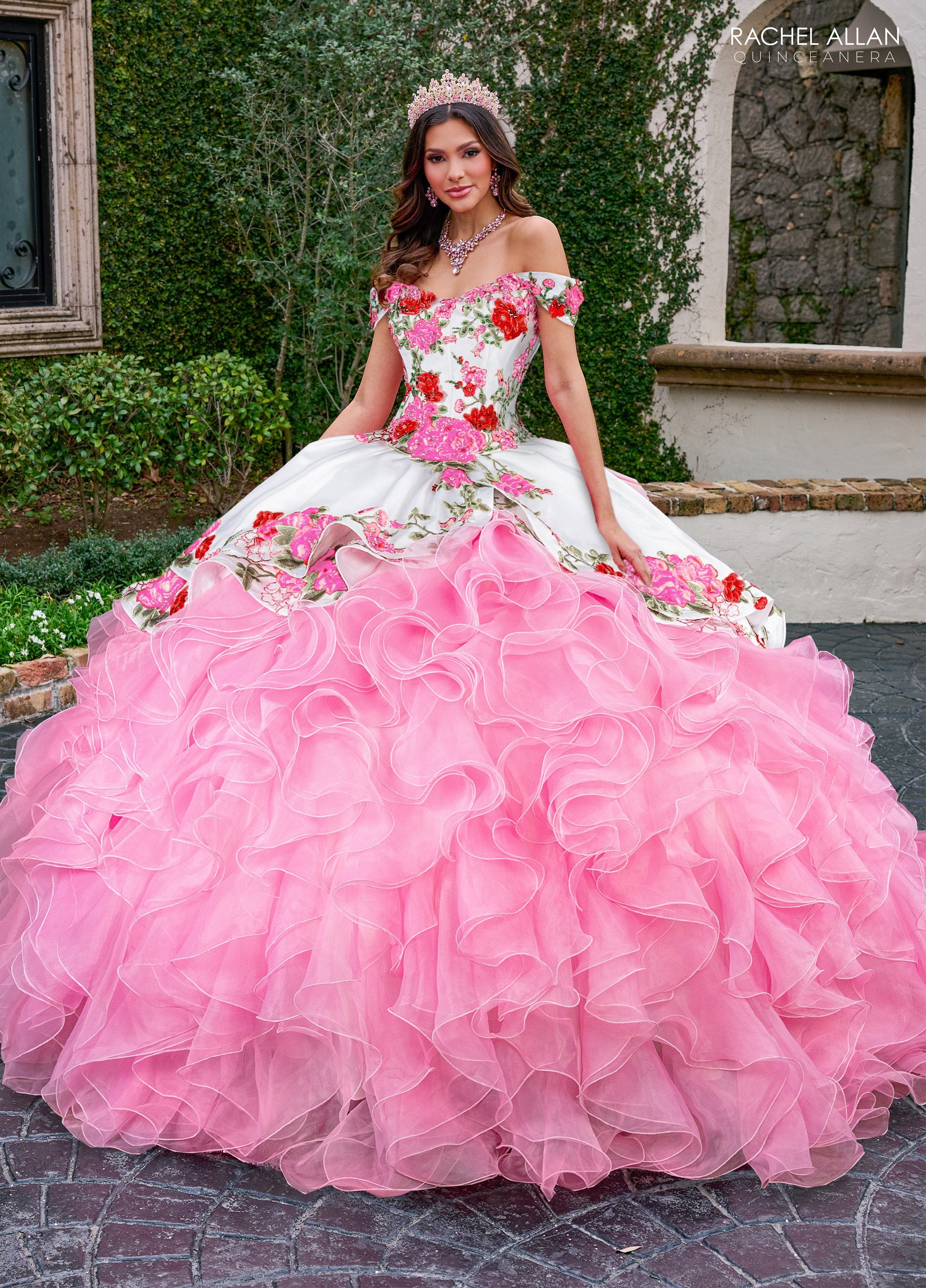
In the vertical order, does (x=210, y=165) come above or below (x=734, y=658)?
above

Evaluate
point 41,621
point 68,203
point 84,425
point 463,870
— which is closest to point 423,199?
point 463,870

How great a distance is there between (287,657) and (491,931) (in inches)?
27.2

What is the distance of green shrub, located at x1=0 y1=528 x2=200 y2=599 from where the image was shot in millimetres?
6102

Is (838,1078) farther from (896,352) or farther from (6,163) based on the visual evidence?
(6,163)

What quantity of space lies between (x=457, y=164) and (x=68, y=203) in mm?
5482

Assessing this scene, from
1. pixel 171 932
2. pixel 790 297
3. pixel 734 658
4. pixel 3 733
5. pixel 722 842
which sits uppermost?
pixel 790 297

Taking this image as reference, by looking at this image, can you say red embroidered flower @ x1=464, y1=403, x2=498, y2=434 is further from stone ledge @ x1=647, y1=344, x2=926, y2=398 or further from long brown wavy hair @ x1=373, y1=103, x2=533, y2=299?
stone ledge @ x1=647, y1=344, x2=926, y2=398

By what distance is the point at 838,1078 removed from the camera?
2.47 m

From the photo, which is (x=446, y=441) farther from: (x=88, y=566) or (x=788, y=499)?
(x=788, y=499)

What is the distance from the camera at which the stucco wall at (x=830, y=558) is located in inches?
262

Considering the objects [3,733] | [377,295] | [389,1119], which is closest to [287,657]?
[389,1119]

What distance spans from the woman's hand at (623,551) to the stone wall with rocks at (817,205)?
30.1 ft

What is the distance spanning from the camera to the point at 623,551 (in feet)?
9.39

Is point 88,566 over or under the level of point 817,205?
under
